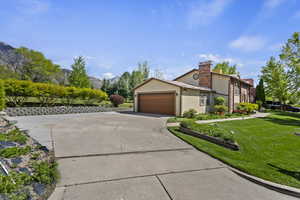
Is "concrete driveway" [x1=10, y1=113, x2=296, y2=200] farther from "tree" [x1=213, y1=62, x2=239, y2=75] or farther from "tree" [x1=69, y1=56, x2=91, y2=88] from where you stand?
"tree" [x1=213, y1=62, x2=239, y2=75]

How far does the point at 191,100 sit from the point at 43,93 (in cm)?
1456

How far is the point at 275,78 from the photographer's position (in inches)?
1030

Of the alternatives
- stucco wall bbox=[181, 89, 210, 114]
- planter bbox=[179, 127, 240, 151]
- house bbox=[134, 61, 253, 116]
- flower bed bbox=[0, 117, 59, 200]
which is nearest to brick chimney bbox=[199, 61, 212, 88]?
house bbox=[134, 61, 253, 116]

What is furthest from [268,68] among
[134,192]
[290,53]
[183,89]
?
[134,192]

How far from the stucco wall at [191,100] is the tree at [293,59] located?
1344 cm

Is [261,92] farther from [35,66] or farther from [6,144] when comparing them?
[35,66]

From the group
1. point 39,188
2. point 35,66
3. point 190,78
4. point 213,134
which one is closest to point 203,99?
point 190,78

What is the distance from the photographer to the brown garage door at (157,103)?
14.8m

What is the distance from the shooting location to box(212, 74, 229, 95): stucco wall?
676 inches

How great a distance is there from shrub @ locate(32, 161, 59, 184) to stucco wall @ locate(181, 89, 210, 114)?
38.9 feet

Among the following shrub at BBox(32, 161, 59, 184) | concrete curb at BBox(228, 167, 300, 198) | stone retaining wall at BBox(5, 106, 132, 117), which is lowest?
concrete curb at BBox(228, 167, 300, 198)

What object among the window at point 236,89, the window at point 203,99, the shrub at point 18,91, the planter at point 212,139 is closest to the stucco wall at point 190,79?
the window at point 203,99

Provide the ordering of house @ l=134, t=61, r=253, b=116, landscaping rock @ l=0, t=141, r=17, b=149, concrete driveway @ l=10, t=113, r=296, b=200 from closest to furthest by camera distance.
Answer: concrete driveway @ l=10, t=113, r=296, b=200 < landscaping rock @ l=0, t=141, r=17, b=149 < house @ l=134, t=61, r=253, b=116

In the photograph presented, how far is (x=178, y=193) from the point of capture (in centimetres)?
271
